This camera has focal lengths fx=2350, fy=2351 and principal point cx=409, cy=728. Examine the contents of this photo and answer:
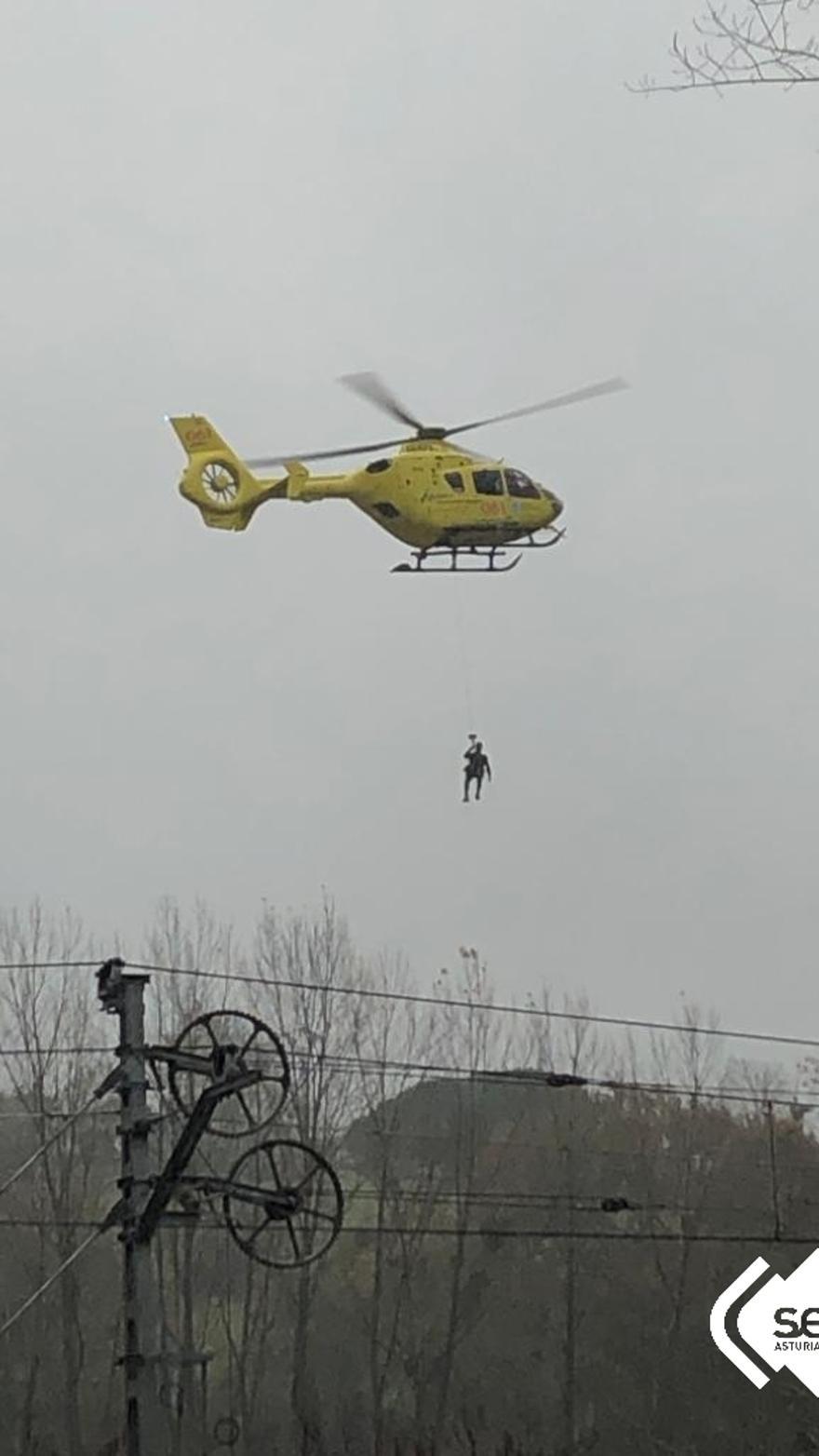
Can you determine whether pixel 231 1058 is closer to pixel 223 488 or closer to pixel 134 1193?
pixel 134 1193

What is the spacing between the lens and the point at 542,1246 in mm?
37438

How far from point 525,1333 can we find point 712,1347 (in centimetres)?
305

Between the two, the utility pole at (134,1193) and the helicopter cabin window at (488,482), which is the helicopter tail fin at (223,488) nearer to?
the helicopter cabin window at (488,482)

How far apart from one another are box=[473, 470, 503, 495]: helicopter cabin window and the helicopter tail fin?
2314 millimetres

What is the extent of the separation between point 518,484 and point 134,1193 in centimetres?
1102

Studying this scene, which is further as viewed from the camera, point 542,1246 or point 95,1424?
point 542,1246

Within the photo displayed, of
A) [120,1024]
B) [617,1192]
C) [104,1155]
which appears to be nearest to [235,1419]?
[104,1155]

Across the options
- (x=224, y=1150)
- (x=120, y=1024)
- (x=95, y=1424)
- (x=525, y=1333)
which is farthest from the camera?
(x=525, y=1333)

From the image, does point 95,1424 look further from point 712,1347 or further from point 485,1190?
point 712,1347

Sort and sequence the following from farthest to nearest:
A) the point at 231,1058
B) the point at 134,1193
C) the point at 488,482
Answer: the point at 488,482, the point at 134,1193, the point at 231,1058

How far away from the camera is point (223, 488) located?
26.0 m

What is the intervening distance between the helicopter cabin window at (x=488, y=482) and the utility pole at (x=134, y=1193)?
979 cm

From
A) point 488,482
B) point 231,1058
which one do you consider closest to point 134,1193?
point 231,1058

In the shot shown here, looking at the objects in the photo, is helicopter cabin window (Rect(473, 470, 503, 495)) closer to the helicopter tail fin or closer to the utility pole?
the helicopter tail fin
